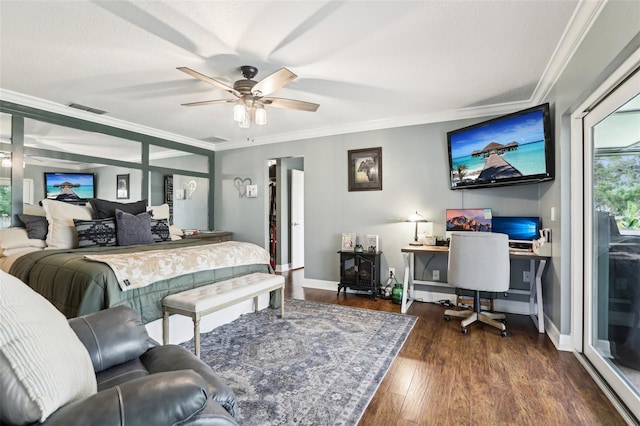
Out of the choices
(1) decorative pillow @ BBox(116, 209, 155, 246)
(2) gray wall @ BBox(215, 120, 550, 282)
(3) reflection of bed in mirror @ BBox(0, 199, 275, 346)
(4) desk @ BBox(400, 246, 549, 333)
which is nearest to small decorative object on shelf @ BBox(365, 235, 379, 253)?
(2) gray wall @ BBox(215, 120, 550, 282)

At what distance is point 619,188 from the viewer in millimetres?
1956

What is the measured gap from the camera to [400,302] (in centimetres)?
383

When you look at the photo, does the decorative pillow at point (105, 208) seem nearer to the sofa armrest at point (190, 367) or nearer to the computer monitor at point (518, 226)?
the sofa armrest at point (190, 367)

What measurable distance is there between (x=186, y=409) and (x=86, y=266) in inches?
A: 74.8

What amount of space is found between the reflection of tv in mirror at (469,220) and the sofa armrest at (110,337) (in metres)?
3.48

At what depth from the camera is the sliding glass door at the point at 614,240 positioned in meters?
1.80

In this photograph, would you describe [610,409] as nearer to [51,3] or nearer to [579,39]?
[579,39]

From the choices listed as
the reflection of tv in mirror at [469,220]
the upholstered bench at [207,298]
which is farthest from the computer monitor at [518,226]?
the upholstered bench at [207,298]

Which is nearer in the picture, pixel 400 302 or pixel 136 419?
pixel 136 419

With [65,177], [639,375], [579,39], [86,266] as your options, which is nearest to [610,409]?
[639,375]

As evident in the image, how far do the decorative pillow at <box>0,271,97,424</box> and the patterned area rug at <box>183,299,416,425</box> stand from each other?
1.01 meters

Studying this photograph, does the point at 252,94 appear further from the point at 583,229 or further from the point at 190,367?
the point at 583,229

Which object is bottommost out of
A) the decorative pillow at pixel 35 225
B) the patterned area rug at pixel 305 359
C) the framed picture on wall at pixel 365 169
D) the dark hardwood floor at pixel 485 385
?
the dark hardwood floor at pixel 485 385

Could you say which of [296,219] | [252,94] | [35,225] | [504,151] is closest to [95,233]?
[35,225]
